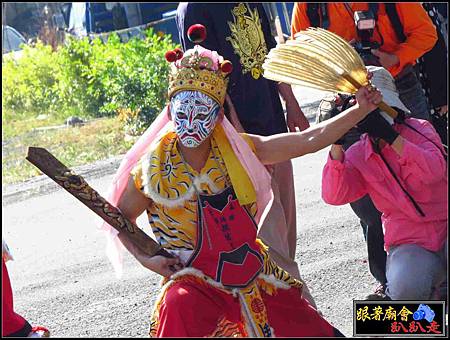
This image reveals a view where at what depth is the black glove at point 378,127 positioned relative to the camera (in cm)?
438

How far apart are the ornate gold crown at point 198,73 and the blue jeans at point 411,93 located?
1380 millimetres

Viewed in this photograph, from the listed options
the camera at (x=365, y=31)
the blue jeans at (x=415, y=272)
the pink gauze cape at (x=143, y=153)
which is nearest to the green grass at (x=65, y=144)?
the camera at (x=365, y=31)

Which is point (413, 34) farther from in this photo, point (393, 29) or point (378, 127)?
point (378, 127)

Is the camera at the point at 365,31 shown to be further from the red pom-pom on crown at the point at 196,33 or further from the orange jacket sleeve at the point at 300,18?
the red pom-pom on crown at the point at 196,33

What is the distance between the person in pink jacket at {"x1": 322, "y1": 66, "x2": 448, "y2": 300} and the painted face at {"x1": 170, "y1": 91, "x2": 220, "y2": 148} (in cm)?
61

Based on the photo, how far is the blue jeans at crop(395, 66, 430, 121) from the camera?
5395 millimetres

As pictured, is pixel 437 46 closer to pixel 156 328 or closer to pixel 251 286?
pixel 251 286

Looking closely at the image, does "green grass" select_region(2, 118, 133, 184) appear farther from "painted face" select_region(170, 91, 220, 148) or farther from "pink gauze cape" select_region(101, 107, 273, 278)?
"painted face" select_region(170, 91, 220, 148)

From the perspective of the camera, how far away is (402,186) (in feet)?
14.9

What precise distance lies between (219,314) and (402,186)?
3.43 ft

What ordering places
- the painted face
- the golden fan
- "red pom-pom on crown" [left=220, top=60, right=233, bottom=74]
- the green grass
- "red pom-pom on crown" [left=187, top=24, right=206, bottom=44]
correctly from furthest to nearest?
1. the green grass
2. "red pom-pom on crown" [left=187, top=24, right=206, bottom=44]
3. "red pom-pom on crown" [left=220, top=60, right=233, bottom=74]
4. the painted face
5. the golden fan

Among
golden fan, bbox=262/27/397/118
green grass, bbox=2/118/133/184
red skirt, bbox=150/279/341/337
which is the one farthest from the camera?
green grass, bbox=2/118/133/184

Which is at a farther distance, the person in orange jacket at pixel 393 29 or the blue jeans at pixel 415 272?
the person in orange jacket at pixel 393 29

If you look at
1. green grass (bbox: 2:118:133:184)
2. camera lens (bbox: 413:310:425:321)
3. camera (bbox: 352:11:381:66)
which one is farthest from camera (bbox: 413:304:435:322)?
green grass (bbox: 2:118:133:184)
